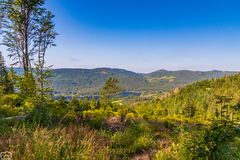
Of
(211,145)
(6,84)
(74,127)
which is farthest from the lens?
(6,84)

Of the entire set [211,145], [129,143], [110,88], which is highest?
[211,145]

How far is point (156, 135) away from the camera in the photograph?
24.6 ft

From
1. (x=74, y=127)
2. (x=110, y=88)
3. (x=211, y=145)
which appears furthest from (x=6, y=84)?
(x=110, y=88)

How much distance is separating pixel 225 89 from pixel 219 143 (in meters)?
134

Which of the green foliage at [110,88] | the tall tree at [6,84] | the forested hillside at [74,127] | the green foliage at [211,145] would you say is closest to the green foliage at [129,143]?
the forested hillside at [74,127]

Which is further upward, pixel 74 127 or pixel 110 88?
pixel 74 127

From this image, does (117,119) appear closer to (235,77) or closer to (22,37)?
(22,37)

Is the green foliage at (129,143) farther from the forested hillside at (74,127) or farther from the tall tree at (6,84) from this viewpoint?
the tall tree at (6,84)

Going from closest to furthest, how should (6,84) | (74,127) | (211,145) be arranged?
(211,145) < (74,127) < (6,84)

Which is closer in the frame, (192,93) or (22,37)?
(22,37)

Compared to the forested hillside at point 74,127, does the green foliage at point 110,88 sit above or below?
below

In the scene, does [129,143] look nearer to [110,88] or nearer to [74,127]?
[74,127]

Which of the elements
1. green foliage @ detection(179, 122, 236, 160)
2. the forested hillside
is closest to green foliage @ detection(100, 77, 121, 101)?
the forested hillside

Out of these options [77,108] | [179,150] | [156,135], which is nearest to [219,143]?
[179,150]
